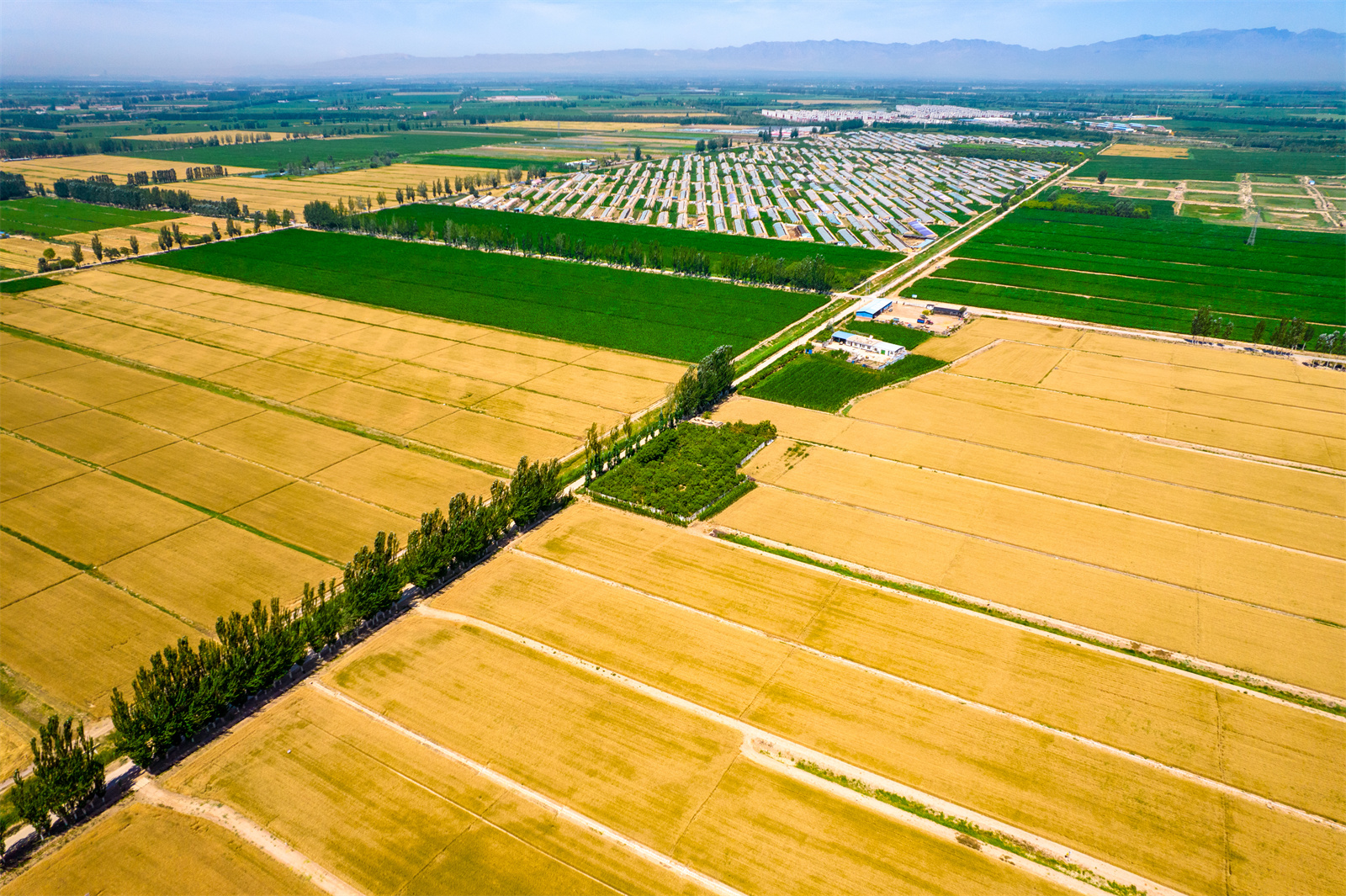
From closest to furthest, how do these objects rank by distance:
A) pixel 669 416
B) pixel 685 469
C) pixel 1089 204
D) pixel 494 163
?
pixel 685 469 < pixel 669 416 < pixel 1089 204 < pixel 494 163

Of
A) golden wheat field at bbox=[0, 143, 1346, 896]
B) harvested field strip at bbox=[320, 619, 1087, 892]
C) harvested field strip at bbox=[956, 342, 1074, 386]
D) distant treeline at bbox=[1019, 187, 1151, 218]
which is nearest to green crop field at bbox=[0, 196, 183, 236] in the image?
golden wheat field at bbox=[0, 143, 1346, 896]

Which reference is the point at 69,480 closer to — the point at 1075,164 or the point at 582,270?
the point at 582,270

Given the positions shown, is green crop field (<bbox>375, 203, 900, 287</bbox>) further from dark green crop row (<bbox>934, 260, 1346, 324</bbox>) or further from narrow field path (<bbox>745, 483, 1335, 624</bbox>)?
narrow field path (<bbox>745, 483, 1335, 624</bbox>)

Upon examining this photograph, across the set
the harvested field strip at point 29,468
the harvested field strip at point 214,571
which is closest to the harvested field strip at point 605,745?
the harvested field strip at point 214,571

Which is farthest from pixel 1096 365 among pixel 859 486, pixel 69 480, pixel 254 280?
pixel 254 280

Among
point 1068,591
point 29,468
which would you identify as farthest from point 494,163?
point 1068,591

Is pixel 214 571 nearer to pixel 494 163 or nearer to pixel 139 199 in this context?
pixel 139 199

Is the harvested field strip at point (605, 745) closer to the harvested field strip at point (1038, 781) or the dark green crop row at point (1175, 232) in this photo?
the harvested field strip at point (1038, 781)
